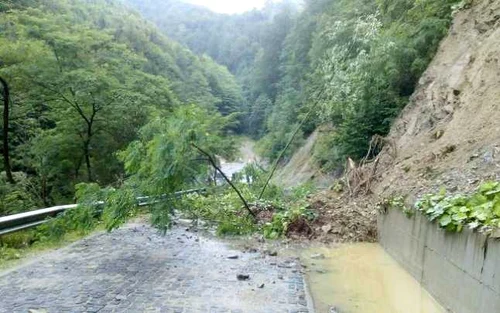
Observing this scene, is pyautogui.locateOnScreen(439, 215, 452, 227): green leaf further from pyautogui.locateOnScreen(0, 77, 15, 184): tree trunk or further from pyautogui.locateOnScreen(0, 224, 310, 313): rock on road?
pyautogui.locateOnScreen(0, 77, 15, 184): tree trunk

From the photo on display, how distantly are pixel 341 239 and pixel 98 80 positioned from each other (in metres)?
11.3

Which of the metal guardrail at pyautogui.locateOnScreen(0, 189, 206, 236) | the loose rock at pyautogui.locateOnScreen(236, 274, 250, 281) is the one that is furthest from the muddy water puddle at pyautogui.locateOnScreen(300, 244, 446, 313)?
the metal guardrail at pyautogui.locateOnScreen(0, 189, 206, 236)

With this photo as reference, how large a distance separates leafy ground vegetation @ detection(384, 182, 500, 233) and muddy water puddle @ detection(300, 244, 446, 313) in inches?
44.2

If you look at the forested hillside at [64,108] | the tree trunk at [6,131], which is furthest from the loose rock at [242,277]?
the tree trunk at [6,131]

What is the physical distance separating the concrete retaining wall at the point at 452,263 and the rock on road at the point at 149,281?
178 cm

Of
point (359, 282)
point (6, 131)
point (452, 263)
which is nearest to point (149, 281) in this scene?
point (359, 282)

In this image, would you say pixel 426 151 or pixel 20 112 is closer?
pixel 426 151

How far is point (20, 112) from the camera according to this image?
15977 mm

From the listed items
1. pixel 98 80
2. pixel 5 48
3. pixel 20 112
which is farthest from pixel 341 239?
pixel 5 48

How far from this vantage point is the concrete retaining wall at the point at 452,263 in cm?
419

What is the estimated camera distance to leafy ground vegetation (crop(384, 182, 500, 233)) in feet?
14.9

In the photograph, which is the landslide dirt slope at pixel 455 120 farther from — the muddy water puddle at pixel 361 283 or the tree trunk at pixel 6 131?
the tree trunk at pixel 6 131

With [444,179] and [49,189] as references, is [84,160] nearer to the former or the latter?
[49,189]

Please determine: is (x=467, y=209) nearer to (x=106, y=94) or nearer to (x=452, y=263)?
(x=452, y=263)
